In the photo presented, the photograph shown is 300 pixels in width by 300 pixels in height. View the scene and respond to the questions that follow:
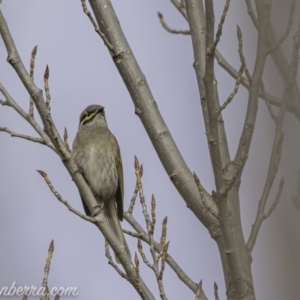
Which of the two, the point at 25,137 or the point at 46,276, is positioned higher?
the point at 25,137

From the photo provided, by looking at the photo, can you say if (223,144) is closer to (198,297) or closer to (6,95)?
(198,297)

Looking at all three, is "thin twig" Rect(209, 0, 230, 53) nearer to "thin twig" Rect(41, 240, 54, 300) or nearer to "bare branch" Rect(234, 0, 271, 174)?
"bare branch" Rect(234, 0, 271, 174)

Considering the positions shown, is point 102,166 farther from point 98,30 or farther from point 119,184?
point 98,30

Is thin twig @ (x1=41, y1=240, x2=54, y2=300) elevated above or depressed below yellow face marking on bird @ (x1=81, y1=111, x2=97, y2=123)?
below

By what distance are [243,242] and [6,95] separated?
59.3 inches

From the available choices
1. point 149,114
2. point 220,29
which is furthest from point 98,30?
point 220,29

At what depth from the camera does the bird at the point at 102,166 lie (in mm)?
4754

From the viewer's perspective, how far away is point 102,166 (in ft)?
16.1

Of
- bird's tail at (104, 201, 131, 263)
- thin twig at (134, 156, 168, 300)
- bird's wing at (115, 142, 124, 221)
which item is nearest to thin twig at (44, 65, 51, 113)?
thin twig at (134, 156, 168, 300)

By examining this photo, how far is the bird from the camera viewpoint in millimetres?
4754

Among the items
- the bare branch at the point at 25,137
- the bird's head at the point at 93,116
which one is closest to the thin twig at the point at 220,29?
the bare branch at the point at 25,137

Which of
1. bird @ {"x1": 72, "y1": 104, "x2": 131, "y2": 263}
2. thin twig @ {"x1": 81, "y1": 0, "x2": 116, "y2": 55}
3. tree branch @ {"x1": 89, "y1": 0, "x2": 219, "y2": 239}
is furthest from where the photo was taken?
bird @ {"x1": 72, "y1": 104, "x2": 131, "y2": 263}

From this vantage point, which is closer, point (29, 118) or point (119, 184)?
point (29, 118)

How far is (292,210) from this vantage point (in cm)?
118
